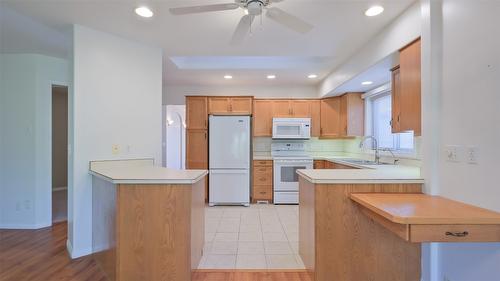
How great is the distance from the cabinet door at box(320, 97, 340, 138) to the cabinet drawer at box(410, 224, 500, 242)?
134 inches

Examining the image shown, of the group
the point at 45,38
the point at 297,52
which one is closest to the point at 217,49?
the point at 297,52

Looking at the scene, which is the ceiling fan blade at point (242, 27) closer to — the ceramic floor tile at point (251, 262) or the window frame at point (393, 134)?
the ceramic floor tile at point (251, 262)

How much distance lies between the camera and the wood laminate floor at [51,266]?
6.99ft

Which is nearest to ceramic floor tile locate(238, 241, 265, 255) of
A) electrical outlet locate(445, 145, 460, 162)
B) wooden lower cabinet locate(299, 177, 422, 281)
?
wooden lower cabinet locate(299, 177, 422, 281)

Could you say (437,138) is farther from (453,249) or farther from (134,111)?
(134,111)

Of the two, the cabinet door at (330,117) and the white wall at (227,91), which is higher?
the white wall at (227,91)

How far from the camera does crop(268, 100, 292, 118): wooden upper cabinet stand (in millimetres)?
4848

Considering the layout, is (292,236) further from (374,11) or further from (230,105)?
(230,105)

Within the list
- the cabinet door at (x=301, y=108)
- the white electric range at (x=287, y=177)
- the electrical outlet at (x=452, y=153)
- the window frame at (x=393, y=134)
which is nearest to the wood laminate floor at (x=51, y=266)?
the electrical outlet at (x=452, y=153)

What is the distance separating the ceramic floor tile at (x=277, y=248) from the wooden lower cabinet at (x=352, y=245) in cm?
73

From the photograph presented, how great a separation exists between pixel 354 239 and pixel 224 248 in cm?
141

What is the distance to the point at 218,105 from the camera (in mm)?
4699

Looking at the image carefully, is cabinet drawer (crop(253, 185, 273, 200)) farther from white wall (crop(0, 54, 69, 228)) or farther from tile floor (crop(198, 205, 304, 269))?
white wall (crop(0, 54, 69, 228))

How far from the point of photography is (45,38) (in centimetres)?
279
